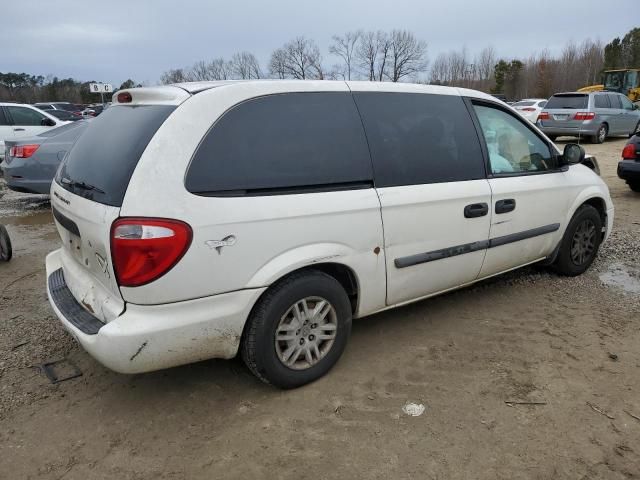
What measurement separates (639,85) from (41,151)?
106 ft

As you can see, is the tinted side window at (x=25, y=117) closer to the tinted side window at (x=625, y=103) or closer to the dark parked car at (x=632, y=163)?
the dark parked car at (x=632, y=163)

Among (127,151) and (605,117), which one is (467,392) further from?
(605,117)

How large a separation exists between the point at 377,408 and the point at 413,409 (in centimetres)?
20

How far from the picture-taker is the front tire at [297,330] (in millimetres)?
2639

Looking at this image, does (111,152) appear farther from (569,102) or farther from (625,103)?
(625,103)

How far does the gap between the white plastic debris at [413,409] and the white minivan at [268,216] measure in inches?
20.8

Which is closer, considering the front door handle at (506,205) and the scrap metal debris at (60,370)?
the scrap metal debris at (60,370)

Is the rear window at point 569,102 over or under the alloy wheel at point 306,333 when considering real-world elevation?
over

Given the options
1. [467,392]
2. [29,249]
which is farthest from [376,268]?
[29,249]

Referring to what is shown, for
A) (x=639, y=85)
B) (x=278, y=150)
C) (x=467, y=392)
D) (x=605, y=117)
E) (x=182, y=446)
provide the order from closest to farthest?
1. (x=182, y=446)
2. (x=278, y=150)
3. (x=467, y=392)
4. (x=605, y=117)
5. (x=639, y=85)

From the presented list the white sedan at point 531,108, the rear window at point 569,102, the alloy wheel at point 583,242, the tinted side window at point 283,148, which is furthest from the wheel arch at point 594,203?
the white sedan at point 531,108

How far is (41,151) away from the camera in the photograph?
7.74 metres

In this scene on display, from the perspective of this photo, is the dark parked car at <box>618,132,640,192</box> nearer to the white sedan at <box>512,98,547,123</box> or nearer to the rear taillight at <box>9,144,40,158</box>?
the rear taillight at <box>9,144,40,158</box>

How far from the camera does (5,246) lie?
5207mm
